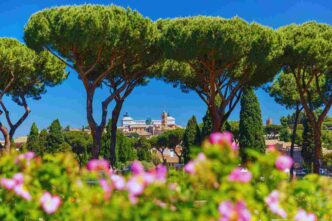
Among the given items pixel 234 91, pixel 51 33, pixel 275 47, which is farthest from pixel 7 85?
pixel 275 47

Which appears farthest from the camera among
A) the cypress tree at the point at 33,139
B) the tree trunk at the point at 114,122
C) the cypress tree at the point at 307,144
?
the cypress tree at the point at 33,139

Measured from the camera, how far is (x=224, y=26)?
19.6 meters

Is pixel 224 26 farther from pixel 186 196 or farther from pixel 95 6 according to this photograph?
pixel 186 196

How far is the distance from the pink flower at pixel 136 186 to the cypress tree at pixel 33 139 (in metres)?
48.5

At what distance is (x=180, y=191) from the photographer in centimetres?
404

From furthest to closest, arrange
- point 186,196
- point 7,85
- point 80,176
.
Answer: point 7,85, point 80,176, point 186,196

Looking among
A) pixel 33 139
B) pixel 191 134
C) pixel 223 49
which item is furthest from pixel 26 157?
pixel 33 139

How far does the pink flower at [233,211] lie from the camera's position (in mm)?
3029

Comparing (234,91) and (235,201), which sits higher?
(234,91)

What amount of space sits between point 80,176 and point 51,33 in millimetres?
15763

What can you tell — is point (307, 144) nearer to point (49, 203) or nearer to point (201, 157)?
point (201, 157)

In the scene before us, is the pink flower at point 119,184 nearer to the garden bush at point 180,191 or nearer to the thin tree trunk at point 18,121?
the garden bush at point 180,191

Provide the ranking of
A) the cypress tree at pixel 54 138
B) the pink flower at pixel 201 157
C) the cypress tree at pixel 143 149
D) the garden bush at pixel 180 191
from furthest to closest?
the cypress tree at pixel 143 149
the cypress tree at pixel 54 138
the pink flower at pixel 201 157
the garden bush at pixel 180 191

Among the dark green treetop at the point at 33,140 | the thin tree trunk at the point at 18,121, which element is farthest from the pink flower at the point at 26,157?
the dark green treetop at the point at 33,140
